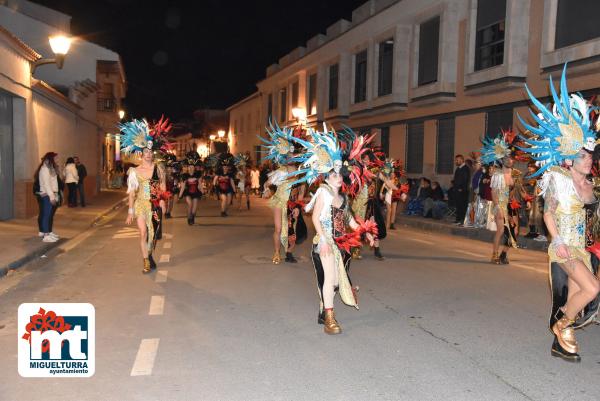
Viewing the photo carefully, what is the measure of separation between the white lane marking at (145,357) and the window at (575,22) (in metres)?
13.5

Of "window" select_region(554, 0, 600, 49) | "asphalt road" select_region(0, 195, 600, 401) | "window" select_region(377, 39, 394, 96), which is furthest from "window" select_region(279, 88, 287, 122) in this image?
"asphalt road" select_region(0, 195, 600, 401)

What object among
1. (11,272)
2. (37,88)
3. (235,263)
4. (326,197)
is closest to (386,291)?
(326,197)

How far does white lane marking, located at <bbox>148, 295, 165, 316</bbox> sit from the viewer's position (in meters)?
6.43

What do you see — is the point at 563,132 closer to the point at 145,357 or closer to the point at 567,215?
the point at 567,215

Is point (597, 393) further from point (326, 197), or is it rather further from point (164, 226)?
point (164, 226)

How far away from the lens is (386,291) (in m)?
7.63

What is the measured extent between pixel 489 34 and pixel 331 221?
47.5 ft

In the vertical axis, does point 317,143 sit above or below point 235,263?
above

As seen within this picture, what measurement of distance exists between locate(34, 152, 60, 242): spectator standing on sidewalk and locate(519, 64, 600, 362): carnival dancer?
994 cm

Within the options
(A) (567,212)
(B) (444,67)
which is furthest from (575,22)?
(A) (567,212)

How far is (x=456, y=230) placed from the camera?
49.5 feet

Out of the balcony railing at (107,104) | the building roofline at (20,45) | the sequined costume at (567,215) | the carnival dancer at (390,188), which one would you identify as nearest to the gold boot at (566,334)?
the sequined costume at (567,215)

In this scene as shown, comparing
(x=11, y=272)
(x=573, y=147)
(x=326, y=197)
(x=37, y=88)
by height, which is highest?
(x=37, y=88)

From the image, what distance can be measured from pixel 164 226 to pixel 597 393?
40.9ft
